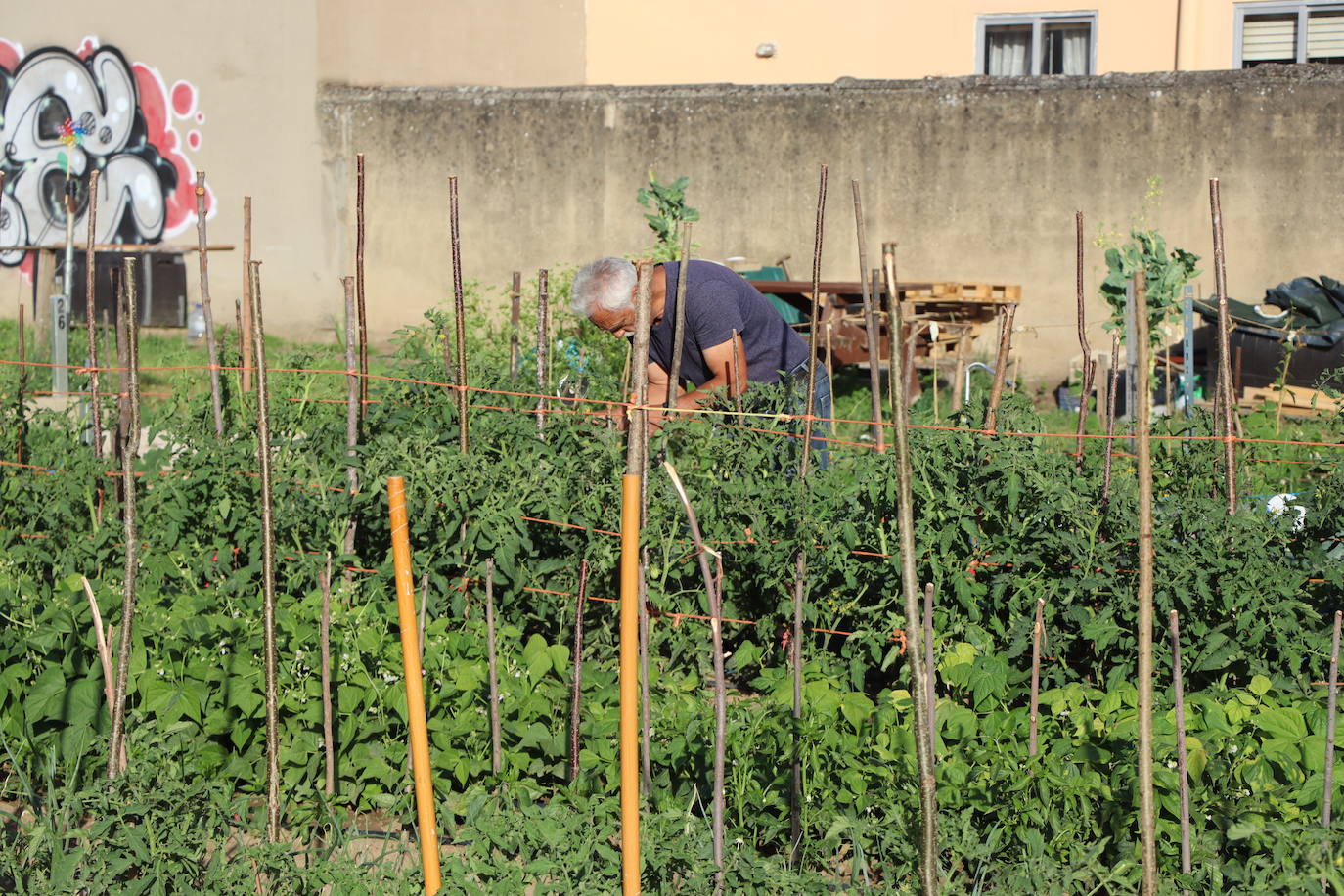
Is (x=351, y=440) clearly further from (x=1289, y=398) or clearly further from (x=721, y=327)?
(x=1289, y=398)

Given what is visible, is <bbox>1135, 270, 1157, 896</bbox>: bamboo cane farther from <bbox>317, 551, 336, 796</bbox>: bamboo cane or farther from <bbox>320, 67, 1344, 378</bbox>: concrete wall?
<bbox>320, 67, 1344, 378</bbox>: concrete wall

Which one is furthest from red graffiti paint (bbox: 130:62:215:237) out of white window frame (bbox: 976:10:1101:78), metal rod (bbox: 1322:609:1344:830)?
metal rod (bbox: 1322:609:1344:830)

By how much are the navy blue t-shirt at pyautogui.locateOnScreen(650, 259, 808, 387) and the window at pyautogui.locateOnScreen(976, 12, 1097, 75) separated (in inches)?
327

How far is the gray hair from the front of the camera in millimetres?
4812

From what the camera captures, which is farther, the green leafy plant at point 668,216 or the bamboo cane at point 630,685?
the green leafy plant at point 668,216

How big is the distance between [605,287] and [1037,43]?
9.06 m

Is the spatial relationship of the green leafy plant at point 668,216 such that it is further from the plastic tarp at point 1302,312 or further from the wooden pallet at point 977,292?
the plastic tarp at point 1302,312

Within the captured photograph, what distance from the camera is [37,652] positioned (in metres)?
3.95

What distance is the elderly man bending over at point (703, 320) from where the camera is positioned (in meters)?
4.83

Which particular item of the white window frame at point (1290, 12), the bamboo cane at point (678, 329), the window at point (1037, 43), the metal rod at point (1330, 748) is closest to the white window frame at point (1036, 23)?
the window at point (1037, 43)

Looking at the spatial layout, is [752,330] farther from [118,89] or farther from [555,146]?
[118,89]

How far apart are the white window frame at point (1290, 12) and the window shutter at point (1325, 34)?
0.05 metres

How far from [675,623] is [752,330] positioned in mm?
1351

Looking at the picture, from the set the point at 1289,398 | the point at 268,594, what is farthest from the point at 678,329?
the point at 1289,398
